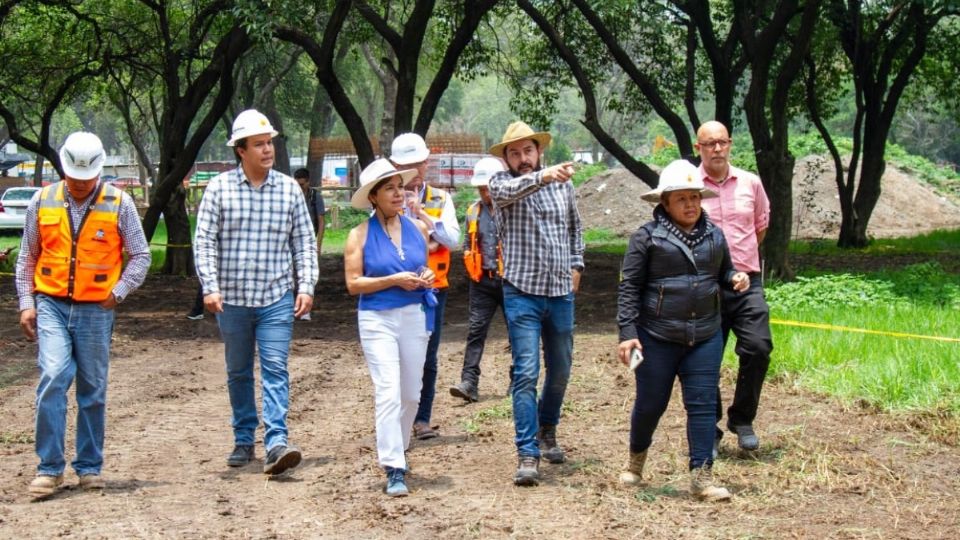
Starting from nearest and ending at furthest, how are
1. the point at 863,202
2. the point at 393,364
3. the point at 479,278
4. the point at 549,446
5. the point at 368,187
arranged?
the point at 393,364
the point at 368,187
the point at 549,446
the point at 479,278
the point at 863,202

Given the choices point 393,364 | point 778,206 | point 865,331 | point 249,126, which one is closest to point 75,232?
point 249,126

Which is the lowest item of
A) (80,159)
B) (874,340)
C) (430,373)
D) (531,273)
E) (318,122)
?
(874,340)

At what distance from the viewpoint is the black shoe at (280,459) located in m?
7.33

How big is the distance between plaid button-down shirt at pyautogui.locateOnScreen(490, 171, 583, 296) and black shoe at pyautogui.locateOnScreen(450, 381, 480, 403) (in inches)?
111

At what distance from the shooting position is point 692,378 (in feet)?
22.3

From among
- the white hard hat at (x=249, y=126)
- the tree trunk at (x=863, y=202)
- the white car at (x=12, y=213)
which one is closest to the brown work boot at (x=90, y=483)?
the white hard hat at (x=249, y=126)

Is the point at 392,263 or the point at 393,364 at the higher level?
the point at 392,263

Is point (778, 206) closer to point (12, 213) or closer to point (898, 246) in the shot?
point (898, 246)

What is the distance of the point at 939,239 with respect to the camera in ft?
96.1

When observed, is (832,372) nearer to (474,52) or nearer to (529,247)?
(529,247)

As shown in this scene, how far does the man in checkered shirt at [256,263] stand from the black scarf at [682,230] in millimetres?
2037

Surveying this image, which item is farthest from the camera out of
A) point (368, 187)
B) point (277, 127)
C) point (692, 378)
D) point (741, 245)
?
point (277, 127)

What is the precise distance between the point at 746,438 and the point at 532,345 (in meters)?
1.52

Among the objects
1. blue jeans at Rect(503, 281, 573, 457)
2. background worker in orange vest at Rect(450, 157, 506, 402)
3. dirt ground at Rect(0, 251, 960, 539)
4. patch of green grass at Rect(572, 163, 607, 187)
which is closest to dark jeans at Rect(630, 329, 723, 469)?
dirt ground at Rect(0, 251, 960, 539)
